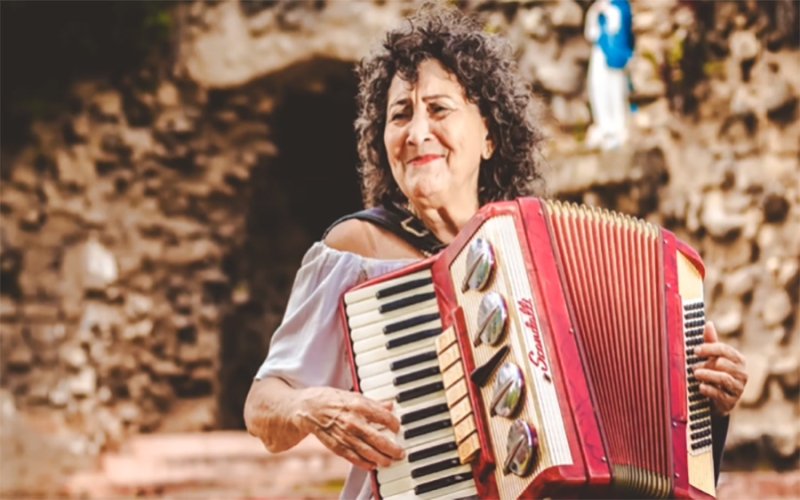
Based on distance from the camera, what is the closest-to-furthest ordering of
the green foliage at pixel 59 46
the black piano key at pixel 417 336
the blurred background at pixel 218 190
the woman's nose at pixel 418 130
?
the black piano key at pixel 417 336 → the woman's nose at pixel 418 130 → the blurred background at pixel 218 190 → the green foliage at pixel 59 46

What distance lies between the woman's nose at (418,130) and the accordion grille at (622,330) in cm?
31

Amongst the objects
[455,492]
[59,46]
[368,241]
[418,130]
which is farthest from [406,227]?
Result: [59,46]

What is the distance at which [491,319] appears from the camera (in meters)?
1.66

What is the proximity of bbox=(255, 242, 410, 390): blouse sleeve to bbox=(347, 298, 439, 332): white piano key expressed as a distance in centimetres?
6

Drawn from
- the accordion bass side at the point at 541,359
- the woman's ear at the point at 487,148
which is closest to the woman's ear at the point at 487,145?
the woman's ear at the point at 487,148

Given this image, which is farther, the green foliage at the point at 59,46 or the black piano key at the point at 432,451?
the green foliage at the point at 59,46

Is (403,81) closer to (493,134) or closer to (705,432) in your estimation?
(493,134)

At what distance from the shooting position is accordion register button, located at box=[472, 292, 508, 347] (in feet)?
5.41

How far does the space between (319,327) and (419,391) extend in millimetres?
221

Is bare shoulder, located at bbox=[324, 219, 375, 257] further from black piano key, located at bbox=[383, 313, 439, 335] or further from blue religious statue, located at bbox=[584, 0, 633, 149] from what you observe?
blue religious statue, located at bbox=[584, 0, 633, 149]

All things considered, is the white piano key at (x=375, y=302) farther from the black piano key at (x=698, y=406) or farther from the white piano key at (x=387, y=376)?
the black piano key at (x=698, y=406)

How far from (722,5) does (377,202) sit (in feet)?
15.5

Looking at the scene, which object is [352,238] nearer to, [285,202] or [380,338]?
[380,338]

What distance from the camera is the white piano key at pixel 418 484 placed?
172 cm
